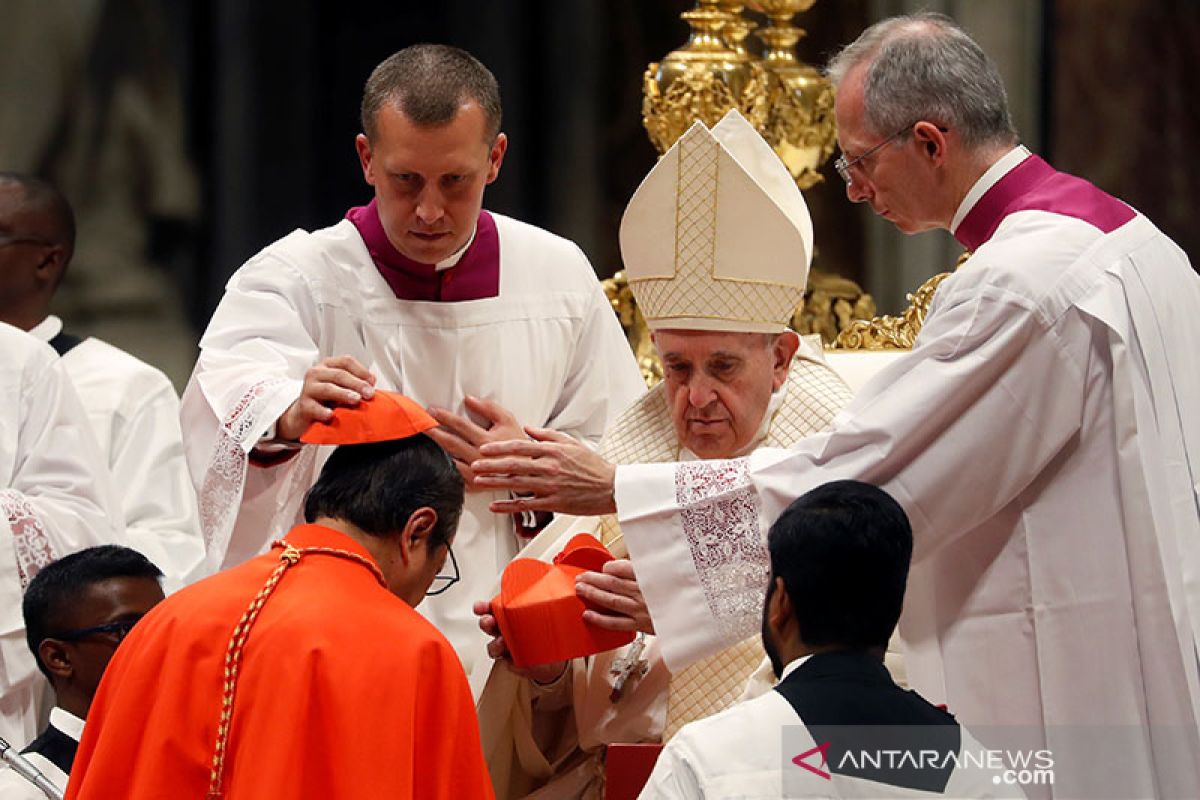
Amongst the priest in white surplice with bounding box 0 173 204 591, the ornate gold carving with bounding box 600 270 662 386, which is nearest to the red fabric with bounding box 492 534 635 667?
the ornate gold carving with bounding box 600 270 662 386

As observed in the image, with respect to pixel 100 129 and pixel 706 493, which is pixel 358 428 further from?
pixel 100 129

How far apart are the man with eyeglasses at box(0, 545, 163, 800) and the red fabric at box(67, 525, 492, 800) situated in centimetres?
102

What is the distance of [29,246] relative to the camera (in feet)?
19.9

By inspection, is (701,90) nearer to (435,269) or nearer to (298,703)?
(435,269)

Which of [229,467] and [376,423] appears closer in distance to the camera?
[376,423]

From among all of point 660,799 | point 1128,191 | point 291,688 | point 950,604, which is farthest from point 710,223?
point 1128,191

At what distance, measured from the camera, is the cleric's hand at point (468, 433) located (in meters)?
4.33

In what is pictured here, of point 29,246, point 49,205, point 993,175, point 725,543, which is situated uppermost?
point 993,175

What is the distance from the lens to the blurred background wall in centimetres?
752

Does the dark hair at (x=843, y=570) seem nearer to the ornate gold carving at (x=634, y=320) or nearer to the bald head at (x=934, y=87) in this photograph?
the bald head at (x=934, y=87)

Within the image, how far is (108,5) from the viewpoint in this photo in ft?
24.8

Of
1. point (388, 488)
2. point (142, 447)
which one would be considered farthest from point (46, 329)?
point (388, 488)

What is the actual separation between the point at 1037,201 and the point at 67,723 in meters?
2.14

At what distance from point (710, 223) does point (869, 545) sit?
1608 millimetres
